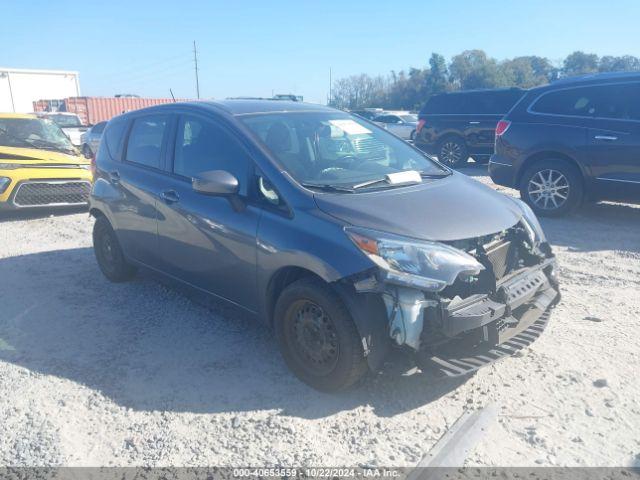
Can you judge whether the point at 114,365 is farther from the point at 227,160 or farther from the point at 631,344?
the point at 631,344

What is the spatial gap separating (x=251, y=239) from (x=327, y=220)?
61cm

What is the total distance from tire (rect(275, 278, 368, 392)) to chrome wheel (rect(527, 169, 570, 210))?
5.60 metres

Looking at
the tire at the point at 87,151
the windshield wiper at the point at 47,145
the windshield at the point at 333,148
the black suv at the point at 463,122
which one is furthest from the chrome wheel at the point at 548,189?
the tire at the point at 87,151

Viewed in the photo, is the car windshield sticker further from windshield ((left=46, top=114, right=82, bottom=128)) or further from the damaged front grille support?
windshield ((left=46, top=114, right=82, bottom=128))

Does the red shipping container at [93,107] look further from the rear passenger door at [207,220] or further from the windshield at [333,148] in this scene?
the windshield at [333,148]

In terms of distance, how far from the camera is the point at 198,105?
4.29 metres

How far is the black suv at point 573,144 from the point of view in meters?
7.02

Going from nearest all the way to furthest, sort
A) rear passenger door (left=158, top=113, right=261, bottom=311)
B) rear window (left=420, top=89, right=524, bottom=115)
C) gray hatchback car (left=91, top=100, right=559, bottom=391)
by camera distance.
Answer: gray hatchback car (left=91, top=100, right=559, bottom=391), rear passenger door (left=158, top=113, right=261, bottom=311), rear window (left=420, top=89, right=524, bottom=115)

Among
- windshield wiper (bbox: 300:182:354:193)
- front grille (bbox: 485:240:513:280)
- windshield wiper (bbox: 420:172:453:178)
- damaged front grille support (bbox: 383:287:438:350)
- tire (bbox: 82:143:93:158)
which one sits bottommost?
tire (bbox: 82:143:93:158)

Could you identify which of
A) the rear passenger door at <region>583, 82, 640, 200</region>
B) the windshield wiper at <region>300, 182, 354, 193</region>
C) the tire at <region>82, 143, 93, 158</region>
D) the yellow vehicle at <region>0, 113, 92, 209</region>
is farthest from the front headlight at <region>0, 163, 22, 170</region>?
the tire at <region>82, 143, 93, 158</region>

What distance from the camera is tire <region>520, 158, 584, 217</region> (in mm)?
7430

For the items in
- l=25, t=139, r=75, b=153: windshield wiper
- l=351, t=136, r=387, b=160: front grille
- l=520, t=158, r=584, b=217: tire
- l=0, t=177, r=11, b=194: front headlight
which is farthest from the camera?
l=25, t=139, r=75, b=153: windshield wiper

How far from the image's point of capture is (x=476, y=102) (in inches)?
553

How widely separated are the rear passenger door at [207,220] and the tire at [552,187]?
17.7 ft
